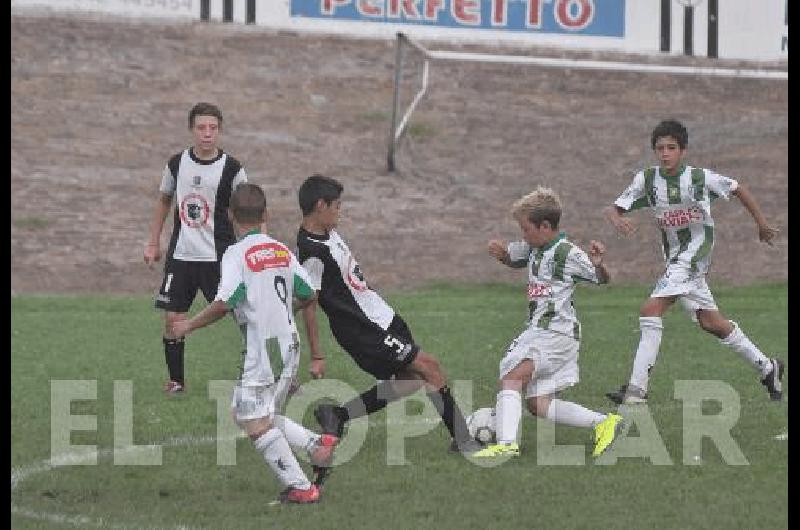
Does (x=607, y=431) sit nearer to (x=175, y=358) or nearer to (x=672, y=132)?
(x=175, y=358)

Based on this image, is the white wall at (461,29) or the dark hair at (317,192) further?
the white wall at (461,29)

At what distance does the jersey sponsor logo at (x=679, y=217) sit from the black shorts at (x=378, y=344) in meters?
2.83

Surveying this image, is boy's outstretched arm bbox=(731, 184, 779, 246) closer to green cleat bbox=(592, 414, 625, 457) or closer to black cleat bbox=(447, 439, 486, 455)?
green cleat bbox=(592, 414, 625, 457)

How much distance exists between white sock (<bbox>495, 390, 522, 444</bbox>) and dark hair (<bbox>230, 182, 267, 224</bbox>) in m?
2.80

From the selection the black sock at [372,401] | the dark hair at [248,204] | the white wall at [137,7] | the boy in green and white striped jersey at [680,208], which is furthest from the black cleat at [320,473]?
the white wall at [137,7]

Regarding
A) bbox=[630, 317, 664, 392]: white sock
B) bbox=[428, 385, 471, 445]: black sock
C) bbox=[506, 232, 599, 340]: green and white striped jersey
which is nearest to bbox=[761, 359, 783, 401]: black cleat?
bbox=[630, 317, 664, 392]: white sock

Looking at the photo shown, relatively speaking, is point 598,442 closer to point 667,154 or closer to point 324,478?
point 324,478

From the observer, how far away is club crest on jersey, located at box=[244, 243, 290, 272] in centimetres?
1209

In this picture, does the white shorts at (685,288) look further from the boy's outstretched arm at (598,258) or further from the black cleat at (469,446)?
the black cleat at (469,446)

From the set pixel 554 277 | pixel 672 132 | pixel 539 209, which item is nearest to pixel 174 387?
pixel 554 277

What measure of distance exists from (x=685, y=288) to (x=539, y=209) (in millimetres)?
1066

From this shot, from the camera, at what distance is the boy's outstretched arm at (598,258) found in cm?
1142

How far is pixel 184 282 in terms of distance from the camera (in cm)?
1334

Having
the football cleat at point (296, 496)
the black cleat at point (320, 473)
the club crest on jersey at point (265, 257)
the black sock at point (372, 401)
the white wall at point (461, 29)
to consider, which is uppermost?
the white wall at point (461, 29)
